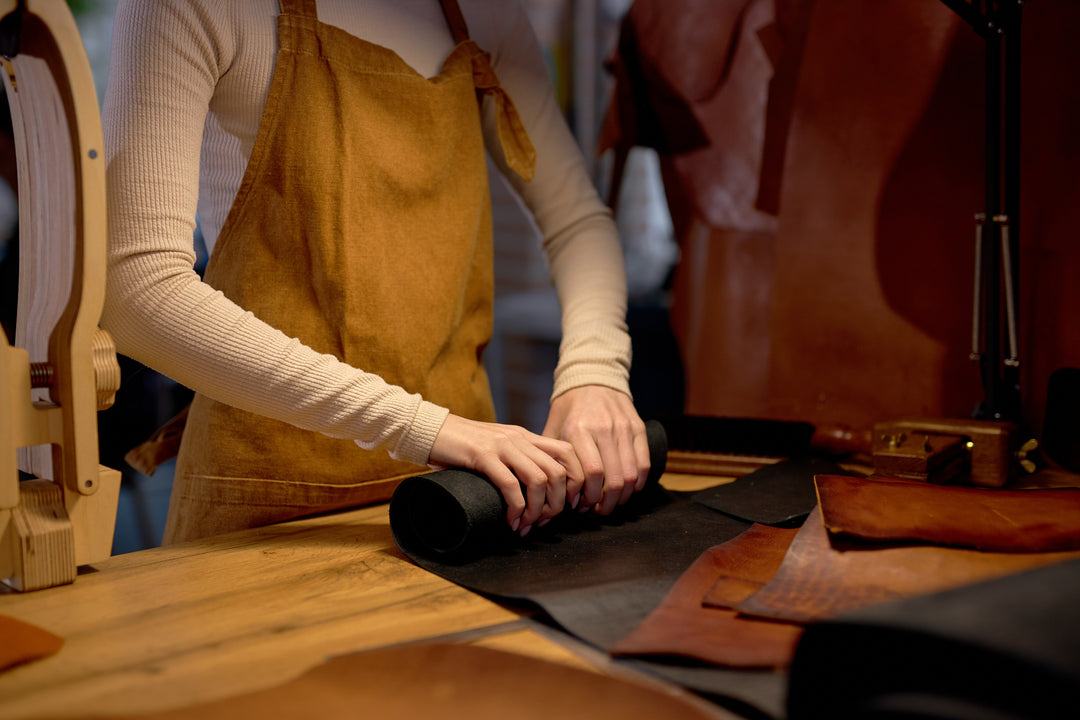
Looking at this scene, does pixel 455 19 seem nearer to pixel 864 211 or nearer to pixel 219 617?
pixel 864 211

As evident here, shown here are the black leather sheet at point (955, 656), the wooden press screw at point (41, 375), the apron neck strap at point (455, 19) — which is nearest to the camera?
the black leather sheet at point (955, 656)

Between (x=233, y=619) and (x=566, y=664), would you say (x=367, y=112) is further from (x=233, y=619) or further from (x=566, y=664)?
(x=566, y=664)

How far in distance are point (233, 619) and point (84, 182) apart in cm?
42

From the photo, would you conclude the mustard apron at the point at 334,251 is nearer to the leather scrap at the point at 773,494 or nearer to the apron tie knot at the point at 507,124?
the apron tie knot at the point at 507,124

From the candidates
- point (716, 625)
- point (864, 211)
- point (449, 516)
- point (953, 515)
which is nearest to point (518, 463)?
point (449, 516)

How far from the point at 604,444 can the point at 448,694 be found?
1.67 ft

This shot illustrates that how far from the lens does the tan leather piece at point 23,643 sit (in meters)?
Answer: 0.70

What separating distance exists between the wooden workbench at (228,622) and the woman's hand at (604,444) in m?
0.25

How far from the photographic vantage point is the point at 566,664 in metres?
0.70

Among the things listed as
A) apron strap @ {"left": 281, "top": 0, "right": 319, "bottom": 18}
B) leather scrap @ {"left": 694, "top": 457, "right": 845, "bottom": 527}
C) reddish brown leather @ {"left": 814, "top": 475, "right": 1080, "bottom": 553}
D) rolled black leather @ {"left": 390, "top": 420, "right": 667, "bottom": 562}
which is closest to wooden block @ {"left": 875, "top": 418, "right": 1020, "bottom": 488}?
leather scrap @ {"left": 694, "top": 457, "right": 845, "bottom": 527}

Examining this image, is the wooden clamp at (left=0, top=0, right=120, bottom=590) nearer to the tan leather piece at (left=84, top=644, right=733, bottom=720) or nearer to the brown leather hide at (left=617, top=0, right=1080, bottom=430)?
the tan leather piece at (left=84, top=644, right=733, bottom=720)

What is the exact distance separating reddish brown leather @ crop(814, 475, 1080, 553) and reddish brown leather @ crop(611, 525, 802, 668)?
9cm

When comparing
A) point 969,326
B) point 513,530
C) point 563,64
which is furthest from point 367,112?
point 563,64

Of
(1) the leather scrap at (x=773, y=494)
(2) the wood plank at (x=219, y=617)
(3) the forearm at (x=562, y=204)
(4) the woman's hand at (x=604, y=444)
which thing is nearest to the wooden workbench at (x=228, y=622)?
(2) the wood plank at (x=219, y=617)
